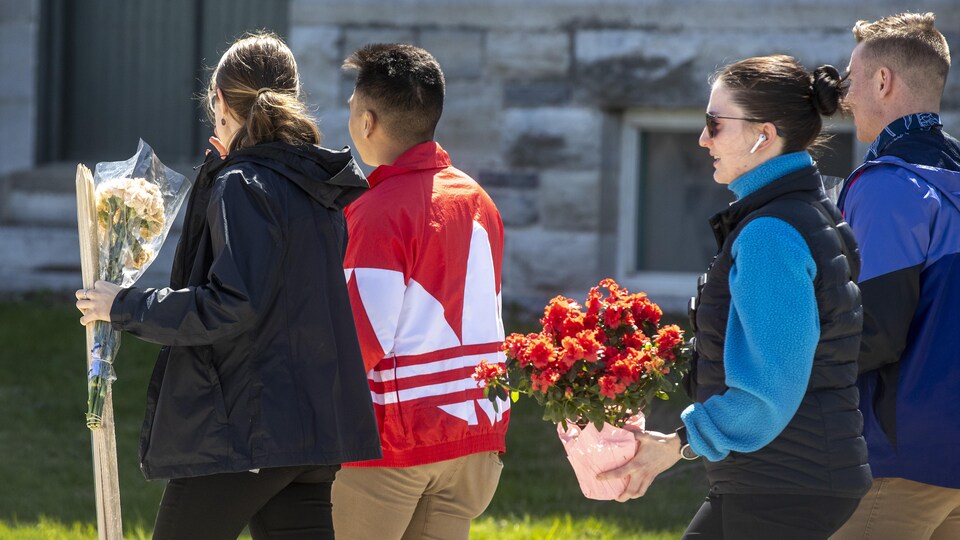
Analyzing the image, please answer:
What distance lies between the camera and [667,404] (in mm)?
6613

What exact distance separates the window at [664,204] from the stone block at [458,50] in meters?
0.97

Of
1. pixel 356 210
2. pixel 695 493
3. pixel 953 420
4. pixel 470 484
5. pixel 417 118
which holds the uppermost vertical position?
pixel 417 118

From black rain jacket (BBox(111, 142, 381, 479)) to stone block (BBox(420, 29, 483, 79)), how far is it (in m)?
4.69

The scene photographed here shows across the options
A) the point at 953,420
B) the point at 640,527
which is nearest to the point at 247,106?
the point at 953,420

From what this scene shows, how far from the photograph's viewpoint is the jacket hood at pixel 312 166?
3129mm

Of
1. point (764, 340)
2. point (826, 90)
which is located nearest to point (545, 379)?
point (764, 340)

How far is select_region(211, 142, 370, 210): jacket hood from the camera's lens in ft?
10.3

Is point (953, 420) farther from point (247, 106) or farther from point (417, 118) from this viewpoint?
point (247, 106)

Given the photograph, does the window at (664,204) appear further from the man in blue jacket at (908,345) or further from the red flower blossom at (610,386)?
the red flower blossom at (610,386)

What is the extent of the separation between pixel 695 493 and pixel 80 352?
3.71 m

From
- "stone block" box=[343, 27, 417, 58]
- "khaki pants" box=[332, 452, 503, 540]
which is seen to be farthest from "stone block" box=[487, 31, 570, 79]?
"khaki pants" box=[332, 452, 503, 540]

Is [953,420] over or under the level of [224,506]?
over

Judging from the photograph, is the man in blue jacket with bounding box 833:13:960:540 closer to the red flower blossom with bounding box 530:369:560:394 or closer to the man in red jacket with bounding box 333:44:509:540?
the red flower blossom with bounding box 530:369:560:394

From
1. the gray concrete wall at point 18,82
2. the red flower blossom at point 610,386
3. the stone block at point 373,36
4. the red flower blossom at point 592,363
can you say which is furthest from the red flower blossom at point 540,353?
the gray concrete wall at point 18,82
